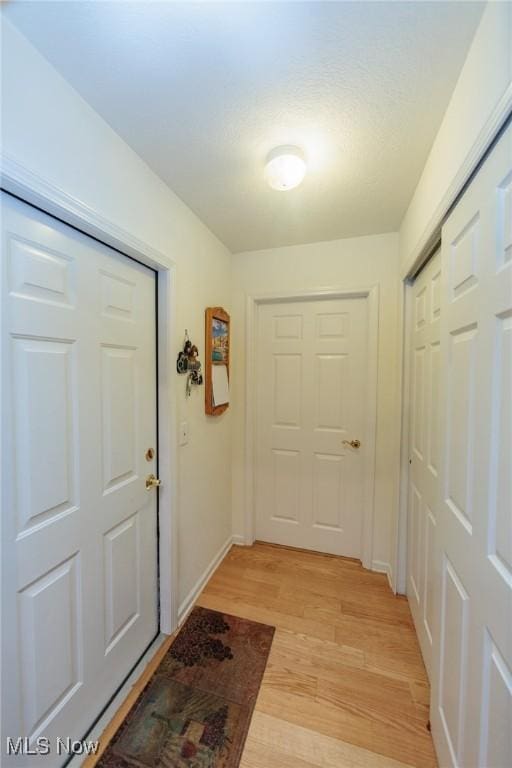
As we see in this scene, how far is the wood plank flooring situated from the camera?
1107 millimetres

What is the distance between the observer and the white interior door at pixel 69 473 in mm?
887

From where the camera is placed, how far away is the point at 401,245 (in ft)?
6.26

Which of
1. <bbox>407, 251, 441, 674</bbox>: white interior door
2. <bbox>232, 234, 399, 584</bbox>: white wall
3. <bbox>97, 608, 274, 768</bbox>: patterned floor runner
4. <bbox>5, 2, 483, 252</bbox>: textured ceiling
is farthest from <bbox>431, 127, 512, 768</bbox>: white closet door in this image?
<bbox>232, 234, 399, 584</bbox>: white wall

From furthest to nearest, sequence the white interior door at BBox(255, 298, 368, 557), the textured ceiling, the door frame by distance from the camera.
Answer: the white interior door at BBox(255, 298, 368, 557) → the door frame → the textured ceiling

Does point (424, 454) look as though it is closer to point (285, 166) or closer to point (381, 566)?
point (381, 566)

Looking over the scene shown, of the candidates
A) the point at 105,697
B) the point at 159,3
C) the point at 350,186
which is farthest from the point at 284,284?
the point at 105,697

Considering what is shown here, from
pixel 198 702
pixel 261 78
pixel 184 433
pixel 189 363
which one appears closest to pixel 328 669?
pixel 198 702

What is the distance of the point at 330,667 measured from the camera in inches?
55.9

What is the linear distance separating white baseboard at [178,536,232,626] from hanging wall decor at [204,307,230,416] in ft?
3.48

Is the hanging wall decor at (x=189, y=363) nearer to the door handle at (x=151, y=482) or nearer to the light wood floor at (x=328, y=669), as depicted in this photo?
the door handle at (x=151, y=482)

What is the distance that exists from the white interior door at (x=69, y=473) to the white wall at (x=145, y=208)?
0.60 ft

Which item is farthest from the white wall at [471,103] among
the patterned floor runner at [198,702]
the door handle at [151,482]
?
the patterned floor runner at [198,702]

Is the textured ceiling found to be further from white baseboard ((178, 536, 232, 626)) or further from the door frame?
white baseboard ((178, 536, 232, 626))

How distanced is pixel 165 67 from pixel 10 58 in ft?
1.40
